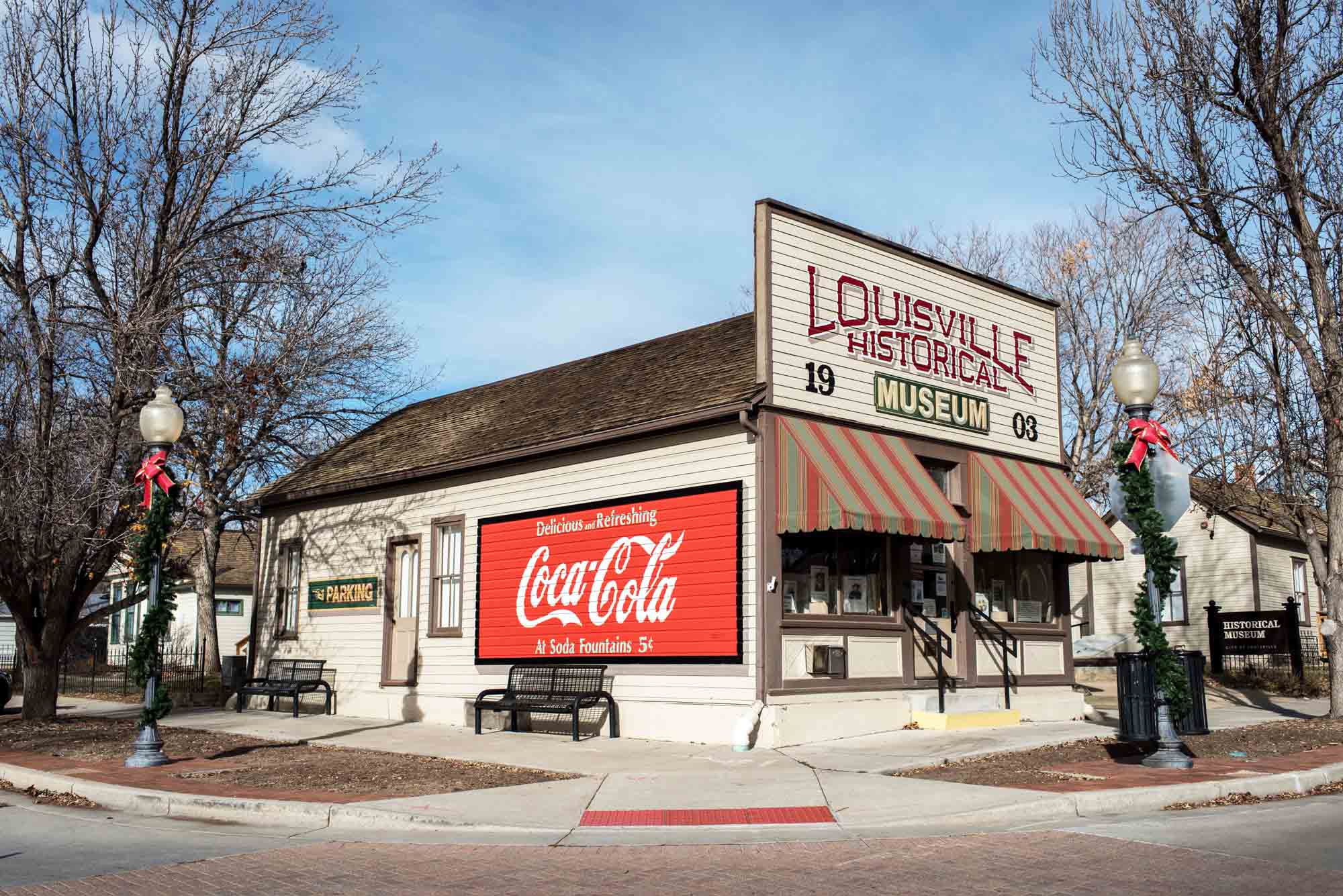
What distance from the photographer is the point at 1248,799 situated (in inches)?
406

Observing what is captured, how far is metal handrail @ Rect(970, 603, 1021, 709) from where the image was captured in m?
17.2

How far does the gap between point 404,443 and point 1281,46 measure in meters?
16.0

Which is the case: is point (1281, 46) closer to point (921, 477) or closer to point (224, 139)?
point (921, 477)

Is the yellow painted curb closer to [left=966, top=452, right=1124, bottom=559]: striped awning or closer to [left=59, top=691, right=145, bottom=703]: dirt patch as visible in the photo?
[left=966, top=452, right=1124, bottom=559]: striped awning

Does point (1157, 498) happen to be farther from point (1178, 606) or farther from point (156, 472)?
point (1178, 606)

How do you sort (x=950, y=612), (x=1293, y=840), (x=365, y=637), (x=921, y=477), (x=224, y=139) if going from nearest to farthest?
(x=1293, y=840), (x=921, y=477), (x=950, y=612), (x=224, y=139), (x=365, y=637)

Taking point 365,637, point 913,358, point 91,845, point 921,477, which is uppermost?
point 913,358

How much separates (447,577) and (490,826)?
412 inches

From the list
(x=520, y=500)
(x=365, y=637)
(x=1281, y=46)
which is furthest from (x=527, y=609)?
(x=1281, y=46)

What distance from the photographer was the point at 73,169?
17828 millimetres

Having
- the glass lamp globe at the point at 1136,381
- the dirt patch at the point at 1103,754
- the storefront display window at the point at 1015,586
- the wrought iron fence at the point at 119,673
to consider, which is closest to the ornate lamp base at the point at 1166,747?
the dirt patch at the point at 1103,754

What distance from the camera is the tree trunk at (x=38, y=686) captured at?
720 inches

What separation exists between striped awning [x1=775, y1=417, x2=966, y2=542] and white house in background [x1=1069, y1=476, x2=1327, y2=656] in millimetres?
18128

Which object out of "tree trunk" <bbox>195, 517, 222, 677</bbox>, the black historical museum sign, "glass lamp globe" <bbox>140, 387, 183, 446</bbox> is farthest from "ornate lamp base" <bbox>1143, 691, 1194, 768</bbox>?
"tree trunk" <bbox>195, 517, 222, 677</bbox>
